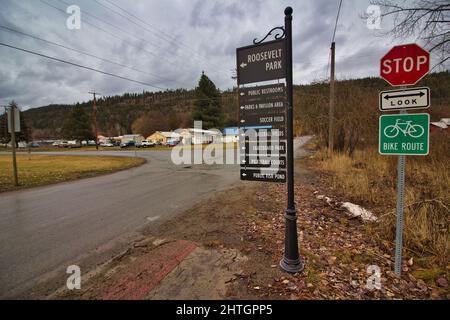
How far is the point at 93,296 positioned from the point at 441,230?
5353 millimetres

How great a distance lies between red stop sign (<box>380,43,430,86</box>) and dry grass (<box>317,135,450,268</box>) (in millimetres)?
2492

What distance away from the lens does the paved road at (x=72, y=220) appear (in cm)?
325

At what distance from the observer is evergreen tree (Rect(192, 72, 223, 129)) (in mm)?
48938

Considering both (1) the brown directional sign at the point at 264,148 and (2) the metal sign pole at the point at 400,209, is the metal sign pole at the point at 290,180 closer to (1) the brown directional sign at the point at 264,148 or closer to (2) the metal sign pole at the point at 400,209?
(1) the brown directional sign at the point at 264,148

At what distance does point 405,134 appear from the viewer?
259 centimetres

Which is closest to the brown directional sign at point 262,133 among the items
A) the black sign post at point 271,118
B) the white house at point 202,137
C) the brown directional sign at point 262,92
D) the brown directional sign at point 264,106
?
the black sign post at point 271,118

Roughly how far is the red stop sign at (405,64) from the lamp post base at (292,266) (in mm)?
2639

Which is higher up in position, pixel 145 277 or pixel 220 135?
pixel 220 135

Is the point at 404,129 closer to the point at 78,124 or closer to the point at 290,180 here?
the point at 290,180

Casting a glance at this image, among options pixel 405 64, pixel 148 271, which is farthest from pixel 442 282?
pixel 148 271

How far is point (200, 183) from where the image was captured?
9.04m

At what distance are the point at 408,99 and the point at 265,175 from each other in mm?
2144
